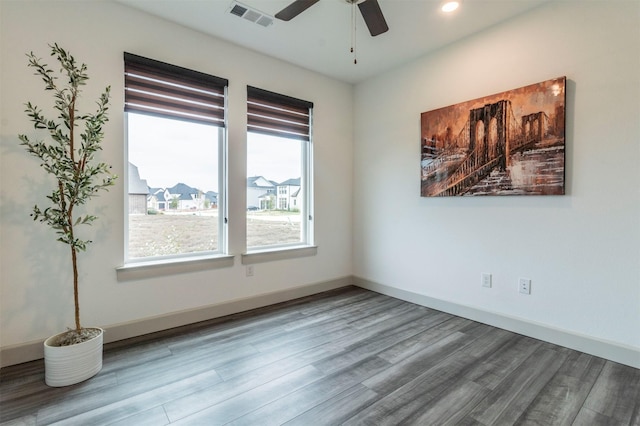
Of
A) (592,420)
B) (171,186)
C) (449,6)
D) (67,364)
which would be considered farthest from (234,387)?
(449,6)

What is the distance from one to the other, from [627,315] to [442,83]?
2.61 meters

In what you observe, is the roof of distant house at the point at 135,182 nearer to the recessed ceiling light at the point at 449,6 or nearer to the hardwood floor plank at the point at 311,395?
the hardwood floor plank at the point at 311,395

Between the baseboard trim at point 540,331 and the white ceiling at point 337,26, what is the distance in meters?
2.79

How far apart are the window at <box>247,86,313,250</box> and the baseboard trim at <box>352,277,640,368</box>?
1.64 meters

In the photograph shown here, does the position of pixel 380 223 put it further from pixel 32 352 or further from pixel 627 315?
pixel 32 352

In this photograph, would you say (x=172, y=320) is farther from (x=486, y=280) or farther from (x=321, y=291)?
(x=486, y=280)

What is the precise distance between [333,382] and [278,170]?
2.48m

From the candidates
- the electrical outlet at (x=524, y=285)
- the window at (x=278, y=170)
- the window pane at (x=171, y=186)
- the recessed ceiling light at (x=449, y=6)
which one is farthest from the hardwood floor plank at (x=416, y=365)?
the recessed ceiling light at (x=449, y=6)

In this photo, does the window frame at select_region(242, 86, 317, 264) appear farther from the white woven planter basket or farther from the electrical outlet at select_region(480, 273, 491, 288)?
the electrical outlet at select_region(480, 273, 491, 288)

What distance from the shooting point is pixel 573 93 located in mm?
2438

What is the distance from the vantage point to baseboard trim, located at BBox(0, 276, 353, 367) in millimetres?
2223

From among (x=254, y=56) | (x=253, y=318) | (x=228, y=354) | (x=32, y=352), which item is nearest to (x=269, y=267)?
(x=253, y=318)

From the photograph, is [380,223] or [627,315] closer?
[627,315]

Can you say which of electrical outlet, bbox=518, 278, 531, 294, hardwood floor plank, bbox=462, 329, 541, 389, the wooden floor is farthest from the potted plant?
electrical outlet, bbox=518, 278, 531, 294
